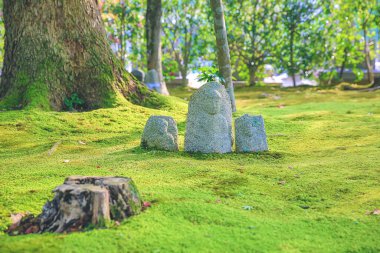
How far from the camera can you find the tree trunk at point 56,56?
28.1 feet

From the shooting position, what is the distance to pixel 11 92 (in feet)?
28.6

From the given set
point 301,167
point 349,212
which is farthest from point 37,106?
point 349,212

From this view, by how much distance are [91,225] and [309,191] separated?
7.16 feet

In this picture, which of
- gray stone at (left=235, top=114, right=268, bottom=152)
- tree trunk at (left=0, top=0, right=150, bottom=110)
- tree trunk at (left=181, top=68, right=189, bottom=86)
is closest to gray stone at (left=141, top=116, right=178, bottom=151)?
gray stone at (left=235, top=114, right=268, bottom=152)

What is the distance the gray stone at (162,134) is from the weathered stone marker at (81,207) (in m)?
2.74

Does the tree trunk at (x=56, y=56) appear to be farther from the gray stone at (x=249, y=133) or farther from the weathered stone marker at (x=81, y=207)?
the weathered stone marker at (x=81, y=207)

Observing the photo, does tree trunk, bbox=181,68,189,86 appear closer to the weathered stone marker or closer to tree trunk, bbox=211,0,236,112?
tree trunk, bbox=211,0,236,112

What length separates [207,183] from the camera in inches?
189

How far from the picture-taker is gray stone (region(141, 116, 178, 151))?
250 inches

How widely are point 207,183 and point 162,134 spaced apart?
5.56 feet

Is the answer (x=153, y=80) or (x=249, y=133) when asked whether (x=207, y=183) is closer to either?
(x=249, y=133)

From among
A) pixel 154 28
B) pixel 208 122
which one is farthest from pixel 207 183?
pixel 154 28

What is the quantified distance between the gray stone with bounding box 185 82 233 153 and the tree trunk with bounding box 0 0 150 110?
288 centimetres

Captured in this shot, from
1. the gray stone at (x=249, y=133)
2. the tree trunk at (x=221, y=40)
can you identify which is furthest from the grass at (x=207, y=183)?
the tree trunk at (x=221, y=40)
